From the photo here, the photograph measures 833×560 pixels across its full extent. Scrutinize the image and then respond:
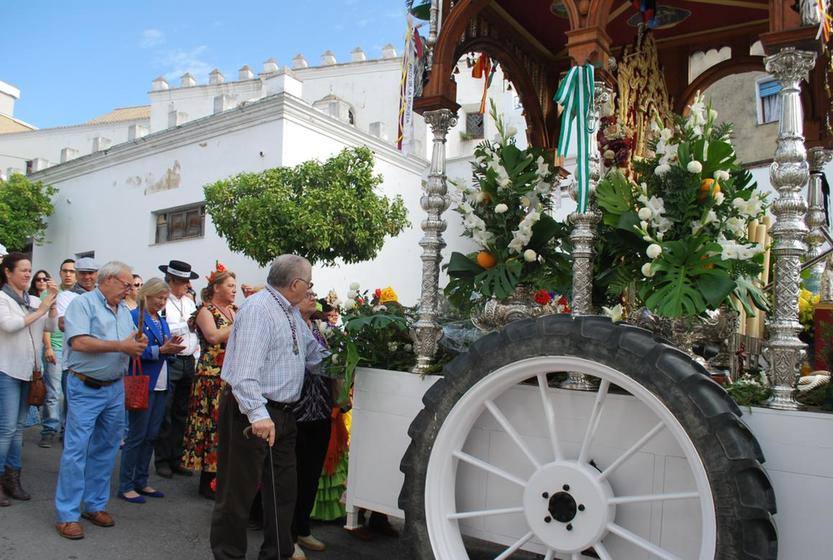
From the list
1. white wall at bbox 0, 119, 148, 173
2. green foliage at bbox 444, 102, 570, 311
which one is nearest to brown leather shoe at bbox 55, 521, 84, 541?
green foliage at bbox 444, 102, 570, 311

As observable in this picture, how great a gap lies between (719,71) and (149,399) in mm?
5327

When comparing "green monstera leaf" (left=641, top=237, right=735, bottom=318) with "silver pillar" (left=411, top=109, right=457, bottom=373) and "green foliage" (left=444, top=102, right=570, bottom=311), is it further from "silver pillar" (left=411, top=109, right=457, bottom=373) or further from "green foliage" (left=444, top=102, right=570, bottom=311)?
"silver pillar" (left=411, top=109, right=457, bottom=373)

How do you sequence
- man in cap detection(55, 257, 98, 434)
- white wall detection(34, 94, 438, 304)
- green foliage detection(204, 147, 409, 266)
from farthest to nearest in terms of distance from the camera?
white wall detection(34, 94, 438, 304), green foliage detection(204, 147, 409, 266), man in cap detection(55, 257, 98, 434)

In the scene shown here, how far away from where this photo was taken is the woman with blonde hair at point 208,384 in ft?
19.0

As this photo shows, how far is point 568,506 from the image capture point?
2.83 meters

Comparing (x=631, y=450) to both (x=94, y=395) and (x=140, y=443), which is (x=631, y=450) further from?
(x=140, y=443)

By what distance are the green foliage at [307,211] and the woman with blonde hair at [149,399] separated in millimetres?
9339

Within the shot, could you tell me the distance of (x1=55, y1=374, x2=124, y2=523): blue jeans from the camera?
458 centimetres

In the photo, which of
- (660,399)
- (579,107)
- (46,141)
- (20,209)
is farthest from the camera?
(46,141)

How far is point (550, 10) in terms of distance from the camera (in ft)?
17.0

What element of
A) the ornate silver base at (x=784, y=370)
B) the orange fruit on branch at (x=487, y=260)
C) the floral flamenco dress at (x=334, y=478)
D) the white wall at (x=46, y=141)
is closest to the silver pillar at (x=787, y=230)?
→ the ornate silver base at (x=784, y=370)

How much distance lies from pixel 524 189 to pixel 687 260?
1065 mm

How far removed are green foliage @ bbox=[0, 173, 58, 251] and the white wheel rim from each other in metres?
23.3

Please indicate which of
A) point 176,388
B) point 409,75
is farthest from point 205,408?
point 409,75
